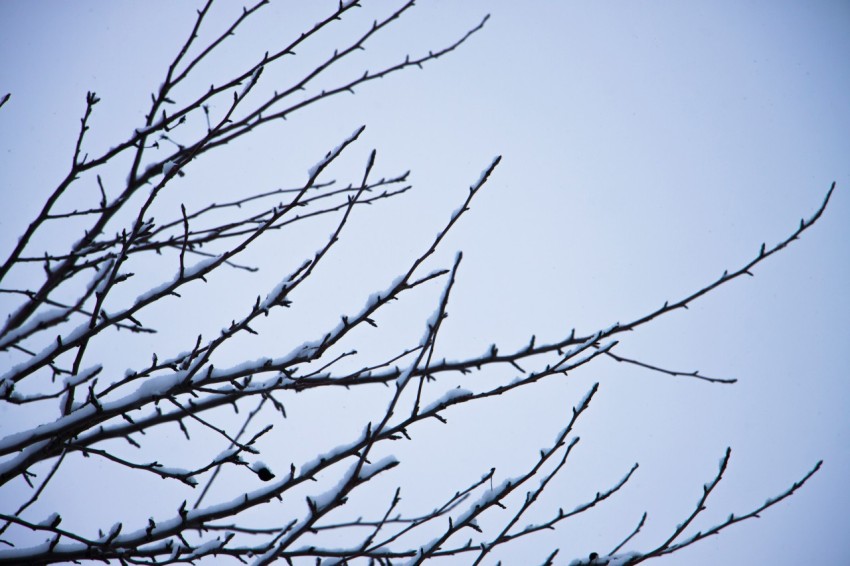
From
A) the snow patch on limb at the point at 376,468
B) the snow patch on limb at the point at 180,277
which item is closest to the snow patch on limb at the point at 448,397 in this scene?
the snow patch on limb at the point at 376,468

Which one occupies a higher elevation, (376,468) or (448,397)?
(448,397)

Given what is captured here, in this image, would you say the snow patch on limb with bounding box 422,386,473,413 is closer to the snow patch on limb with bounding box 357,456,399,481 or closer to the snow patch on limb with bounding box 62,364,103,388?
the snow patch on limb with bounding box 357,456,399,481

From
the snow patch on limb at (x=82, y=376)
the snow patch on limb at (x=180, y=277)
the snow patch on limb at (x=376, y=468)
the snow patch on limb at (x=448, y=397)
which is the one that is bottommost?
the snow patch on limb at (x=376, y=468)

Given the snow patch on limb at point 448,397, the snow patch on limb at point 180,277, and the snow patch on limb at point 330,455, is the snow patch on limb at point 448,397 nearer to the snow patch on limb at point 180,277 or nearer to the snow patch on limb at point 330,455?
the snow patch on limb at point 330,455

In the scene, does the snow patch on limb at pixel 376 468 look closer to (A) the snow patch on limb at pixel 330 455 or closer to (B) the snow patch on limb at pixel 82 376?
(A) the snow patch on limb at pixel 330 455

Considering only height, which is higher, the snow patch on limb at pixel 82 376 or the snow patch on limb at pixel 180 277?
the snow patch on limb at pixel 180 277

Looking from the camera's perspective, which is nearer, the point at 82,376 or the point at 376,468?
Answer: the point at 376,468

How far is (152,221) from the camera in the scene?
1.98m

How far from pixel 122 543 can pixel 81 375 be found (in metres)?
0.56

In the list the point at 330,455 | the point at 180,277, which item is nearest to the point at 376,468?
the point at 330,455

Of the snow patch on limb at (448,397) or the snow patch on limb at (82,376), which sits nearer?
the snow patch on limb at (448,397)

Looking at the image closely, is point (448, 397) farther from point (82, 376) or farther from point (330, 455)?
point (82, 376)

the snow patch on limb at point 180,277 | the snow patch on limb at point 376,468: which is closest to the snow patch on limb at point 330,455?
the snow patch on limb at point 376,468

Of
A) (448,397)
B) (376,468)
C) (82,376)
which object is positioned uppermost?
(82,376)
